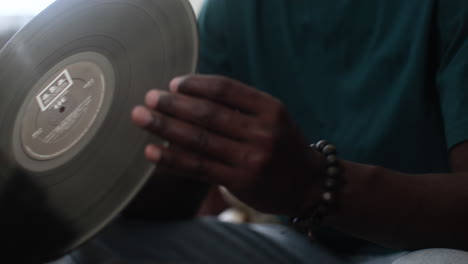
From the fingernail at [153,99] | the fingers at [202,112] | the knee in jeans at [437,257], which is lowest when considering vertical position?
the knee in jeans at [437,257]

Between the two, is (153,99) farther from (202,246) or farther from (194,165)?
(202,246)

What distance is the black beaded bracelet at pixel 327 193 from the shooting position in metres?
0.51

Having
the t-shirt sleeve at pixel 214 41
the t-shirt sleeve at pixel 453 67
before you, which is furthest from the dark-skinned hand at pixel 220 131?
the t-shirt sleeve at pixel 214 41

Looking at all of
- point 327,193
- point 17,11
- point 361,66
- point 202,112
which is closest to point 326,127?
point 361,66

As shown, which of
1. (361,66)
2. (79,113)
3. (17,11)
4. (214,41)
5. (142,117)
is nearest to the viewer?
(142,117)

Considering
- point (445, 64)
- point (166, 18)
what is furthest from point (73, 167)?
point (445, 64)

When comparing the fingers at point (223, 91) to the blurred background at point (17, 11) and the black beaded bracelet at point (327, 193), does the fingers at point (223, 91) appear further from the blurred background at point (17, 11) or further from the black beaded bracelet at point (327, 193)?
the blurred background at point (17, 11)

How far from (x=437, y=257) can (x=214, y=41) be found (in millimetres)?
632

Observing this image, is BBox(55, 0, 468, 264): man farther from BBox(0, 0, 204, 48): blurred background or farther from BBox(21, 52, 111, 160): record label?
BBox(0, 0, 204, 48): blurred background

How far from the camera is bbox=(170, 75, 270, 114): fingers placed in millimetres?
435

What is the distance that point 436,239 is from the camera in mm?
565

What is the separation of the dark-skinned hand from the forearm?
12cm

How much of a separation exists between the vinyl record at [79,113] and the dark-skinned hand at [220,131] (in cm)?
4

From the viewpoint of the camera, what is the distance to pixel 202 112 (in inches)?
17.1
